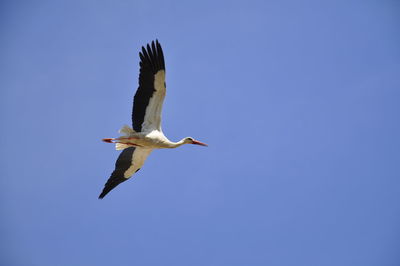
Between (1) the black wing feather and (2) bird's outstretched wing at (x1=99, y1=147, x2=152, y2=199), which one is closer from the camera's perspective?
(1) the black wing feather

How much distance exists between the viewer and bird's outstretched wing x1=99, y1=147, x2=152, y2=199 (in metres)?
12.0

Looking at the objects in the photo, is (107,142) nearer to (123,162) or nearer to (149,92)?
(123,162)

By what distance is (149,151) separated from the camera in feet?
40.3

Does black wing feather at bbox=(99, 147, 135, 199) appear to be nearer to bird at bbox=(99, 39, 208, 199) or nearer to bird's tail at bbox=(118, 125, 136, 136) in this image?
bird at bbox=(99, 39, 208, 199)

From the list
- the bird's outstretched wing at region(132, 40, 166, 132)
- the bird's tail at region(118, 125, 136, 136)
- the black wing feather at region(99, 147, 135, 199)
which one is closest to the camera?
the bird's outstretched wing at region(132, 40, 166, 132)

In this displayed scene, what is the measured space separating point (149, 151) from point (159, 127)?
4.05ft

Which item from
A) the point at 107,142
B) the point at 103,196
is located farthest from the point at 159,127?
the point at 103,196

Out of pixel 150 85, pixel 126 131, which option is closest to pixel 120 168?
pixel 126 131

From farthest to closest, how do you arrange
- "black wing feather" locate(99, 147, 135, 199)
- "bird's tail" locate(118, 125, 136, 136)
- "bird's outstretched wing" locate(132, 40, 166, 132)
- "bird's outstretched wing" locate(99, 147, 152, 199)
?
"bird's outstretched wing" locate(99, 147, 152, 199), "black wing feather" locate(99, 147, 135, 199), "bird's tail" locate(118, 125, 136, 136), "bird's outstretched wing" locate(132, 40, 166, 132)

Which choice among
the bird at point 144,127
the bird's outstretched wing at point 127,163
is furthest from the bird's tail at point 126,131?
the bird's outstretched wing at point 127,163

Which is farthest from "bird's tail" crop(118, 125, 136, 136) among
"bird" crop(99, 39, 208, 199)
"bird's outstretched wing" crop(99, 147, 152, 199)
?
"bird's outstretched wing" crop(99, 147, 152, 199)

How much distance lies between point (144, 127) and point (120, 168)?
1.56m

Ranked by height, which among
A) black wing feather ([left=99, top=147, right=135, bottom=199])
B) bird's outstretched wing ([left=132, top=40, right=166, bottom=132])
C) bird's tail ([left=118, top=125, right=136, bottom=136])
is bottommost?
black wing feather ([left=99, top=147, right=135, bottom=199])

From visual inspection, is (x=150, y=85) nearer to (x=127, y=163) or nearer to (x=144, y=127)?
(x=144, y=127)
